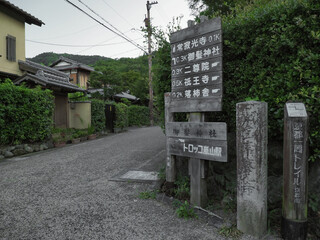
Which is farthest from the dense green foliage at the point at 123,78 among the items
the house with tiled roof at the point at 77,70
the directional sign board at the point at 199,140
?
the directional sign board at the point at 199,140

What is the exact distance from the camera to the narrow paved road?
2.61 metres

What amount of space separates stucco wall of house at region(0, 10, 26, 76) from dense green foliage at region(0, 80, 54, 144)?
528 centimetres

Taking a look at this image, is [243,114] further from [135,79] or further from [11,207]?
[135,79]

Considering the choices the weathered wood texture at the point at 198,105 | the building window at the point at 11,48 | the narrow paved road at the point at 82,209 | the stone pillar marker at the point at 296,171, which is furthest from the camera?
the building window at the point at 11,48

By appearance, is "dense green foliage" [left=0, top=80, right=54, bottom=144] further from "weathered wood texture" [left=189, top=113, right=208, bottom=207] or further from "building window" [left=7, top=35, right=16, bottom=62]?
"weathered wood texture" [left=189, top=113, right=208, bottom=207]

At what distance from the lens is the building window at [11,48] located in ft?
38.8

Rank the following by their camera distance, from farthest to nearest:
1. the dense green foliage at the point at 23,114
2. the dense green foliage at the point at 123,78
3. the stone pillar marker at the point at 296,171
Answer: the dense green foliage at the point at 123,78
the dense green foliage at the point at 23,114
the stone pillar marker at the point at 296,171

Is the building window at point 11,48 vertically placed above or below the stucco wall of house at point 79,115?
above

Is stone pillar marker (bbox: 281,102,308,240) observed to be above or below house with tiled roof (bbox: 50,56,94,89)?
below

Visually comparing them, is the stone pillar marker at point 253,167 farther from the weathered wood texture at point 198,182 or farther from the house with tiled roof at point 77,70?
the house with tiled roof at point 77,70

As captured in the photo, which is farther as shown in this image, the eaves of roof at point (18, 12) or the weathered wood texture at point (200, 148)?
the eaves of roof at point (18, 12)

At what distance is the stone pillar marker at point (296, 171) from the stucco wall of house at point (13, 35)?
45.1 feet

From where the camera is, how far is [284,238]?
2.40 meters

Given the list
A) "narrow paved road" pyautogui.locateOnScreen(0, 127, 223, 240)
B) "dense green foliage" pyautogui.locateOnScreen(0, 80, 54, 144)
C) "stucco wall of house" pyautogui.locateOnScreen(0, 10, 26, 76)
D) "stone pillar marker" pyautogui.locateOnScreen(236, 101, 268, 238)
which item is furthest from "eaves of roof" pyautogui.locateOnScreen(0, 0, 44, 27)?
"stone pillar marker" pyautogui.locateOnScreen(236, 101, 268, 238)
